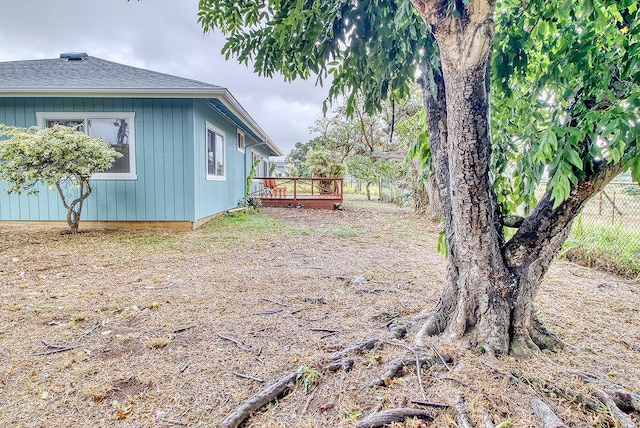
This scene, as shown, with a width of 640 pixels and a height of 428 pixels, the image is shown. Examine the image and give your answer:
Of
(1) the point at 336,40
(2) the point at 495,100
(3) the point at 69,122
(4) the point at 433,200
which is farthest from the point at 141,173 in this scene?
(4) the point at 433,200

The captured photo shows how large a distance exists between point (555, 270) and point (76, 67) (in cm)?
1004

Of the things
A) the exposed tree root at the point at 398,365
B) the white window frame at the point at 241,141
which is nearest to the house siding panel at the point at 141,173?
the white window frame at the point at 241,141

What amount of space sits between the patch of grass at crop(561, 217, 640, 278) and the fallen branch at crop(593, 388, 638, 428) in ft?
11.2

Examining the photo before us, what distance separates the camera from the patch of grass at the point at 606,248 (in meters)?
4.15

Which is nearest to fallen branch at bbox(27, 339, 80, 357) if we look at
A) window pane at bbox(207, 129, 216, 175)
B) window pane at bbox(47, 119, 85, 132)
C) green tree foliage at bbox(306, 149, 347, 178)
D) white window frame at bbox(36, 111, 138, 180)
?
white window frame at bbox(36, 111, 138, 180)

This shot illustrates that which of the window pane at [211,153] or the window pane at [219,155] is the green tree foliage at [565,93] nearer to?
the window pane at [211,153]

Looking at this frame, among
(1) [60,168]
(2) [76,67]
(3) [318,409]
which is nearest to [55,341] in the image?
(3) [318,409]

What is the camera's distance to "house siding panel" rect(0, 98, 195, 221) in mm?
6496

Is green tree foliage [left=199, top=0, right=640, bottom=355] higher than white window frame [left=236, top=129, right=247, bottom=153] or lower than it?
lower

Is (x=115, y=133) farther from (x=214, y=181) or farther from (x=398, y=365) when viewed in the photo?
(x=398, y=365)

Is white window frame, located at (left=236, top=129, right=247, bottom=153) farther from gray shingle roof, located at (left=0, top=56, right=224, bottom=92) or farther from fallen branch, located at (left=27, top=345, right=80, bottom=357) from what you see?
fallen branch, located at (left=27, top=345, right=80, bottom=357)

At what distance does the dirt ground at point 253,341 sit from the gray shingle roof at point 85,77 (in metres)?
3.15

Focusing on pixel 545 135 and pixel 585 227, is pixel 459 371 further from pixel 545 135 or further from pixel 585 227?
pixel 585 227

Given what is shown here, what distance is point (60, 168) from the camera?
17.9 feet
